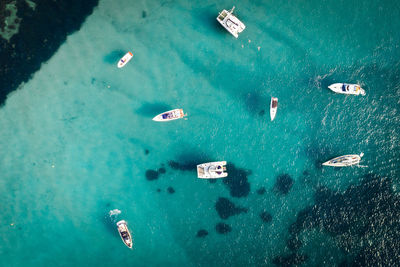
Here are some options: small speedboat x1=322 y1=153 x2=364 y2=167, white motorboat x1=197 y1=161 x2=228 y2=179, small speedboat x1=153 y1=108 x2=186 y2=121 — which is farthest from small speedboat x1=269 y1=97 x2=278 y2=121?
small speedboat x1=153 y1=108 x2=186 y2=121

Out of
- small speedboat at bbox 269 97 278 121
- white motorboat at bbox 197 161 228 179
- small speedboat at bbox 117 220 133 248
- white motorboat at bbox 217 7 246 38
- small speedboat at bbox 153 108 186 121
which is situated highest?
white motorboat at bbox 217 7 246 38

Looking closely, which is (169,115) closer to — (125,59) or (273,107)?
(125,59)

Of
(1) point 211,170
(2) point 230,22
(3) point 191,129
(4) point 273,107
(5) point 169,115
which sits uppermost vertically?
(2) point 230,22

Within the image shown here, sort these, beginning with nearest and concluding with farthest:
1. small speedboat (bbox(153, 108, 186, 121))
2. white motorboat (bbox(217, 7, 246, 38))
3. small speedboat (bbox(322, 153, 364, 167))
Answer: white motorboat (bbox(217, 7, 246, 38)), small speedboat (bbox(153, 108, 186, 121)), small speedboat (bbox(322, 153, 364, 167))

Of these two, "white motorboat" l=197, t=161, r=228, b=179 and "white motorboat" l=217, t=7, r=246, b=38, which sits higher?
"white motorboat" l=217, t=7, r=246, b=38

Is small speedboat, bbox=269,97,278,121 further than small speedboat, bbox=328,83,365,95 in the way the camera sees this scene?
Yes

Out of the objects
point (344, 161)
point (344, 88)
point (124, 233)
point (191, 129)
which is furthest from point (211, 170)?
point (344, 88)

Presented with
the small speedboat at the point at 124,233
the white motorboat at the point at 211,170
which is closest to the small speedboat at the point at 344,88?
the white motorboat at the point at 211,170

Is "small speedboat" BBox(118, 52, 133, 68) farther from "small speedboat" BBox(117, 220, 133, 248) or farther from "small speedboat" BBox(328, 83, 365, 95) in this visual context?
"small speedboat" BBox(328, 83, 365, 95)
